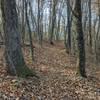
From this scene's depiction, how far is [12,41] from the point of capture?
10.4 metres

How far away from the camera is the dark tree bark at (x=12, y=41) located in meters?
10.3

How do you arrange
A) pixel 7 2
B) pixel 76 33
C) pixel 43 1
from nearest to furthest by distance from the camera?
pixel 7 2 → pixel 76 33 → pixel 43 1

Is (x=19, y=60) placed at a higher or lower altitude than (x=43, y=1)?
lower

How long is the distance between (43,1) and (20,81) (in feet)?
94.2

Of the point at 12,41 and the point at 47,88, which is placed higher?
the point at 12,41

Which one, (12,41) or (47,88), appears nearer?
(47,88)

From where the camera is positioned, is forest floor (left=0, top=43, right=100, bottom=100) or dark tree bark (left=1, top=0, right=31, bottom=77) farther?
dark tree bark (left=1, top=0, right=31, bottom=77)

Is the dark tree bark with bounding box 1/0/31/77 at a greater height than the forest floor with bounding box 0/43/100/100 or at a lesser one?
greater

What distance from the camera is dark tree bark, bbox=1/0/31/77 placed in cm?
1027

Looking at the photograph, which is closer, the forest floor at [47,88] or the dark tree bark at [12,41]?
the forest floor at [47,88]

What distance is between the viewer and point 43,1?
3716 cm

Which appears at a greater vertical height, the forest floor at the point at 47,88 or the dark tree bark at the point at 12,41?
the dark tree bark at the point at 12,41

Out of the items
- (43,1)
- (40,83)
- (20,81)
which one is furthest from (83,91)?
(43,1)

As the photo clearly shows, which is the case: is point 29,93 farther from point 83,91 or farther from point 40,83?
point 83,91
